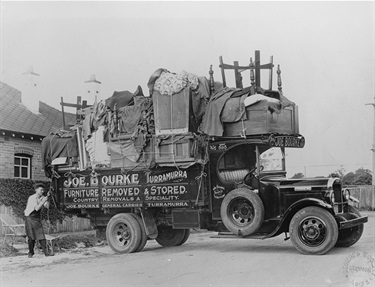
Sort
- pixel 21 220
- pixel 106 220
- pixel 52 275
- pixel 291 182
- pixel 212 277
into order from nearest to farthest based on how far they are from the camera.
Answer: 1. pixel 212 277
2. pixel 52 275
3. pixel 291 182
4. pixel 106 220
5. pixel 21 220

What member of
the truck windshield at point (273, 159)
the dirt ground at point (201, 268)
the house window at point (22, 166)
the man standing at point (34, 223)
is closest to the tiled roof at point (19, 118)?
the house window at point (22, 166)

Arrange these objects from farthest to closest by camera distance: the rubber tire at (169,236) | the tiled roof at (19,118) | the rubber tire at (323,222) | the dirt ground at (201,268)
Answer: the tiled roof at (19,118), the rubber tire at (169,236), the rubber tire at (323,222), the dirt ground at (201,268)

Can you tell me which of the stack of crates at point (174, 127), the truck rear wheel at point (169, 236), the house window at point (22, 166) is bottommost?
the truck rear wheel at point (169, 236)

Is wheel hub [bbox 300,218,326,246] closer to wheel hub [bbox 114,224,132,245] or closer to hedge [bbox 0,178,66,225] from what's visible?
wheel hub [bbox 114,224,132,245]

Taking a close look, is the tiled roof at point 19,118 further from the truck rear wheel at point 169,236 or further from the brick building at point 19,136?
the truck rear wheel at point 169,236

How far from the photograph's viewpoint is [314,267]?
29.1ft

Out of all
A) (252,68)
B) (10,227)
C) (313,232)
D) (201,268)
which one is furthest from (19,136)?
(313,232)

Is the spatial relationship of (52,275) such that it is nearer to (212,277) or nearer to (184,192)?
(212,277)

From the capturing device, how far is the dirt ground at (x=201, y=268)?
8.30m

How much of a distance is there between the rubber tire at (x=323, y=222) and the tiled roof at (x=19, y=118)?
367 inches

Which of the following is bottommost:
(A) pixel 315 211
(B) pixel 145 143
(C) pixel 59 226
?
(C) pixel 59 226

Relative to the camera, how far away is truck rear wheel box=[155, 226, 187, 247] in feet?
44.8

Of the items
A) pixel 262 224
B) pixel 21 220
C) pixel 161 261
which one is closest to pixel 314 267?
pixel 262 224

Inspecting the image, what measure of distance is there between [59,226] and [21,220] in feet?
4.94
